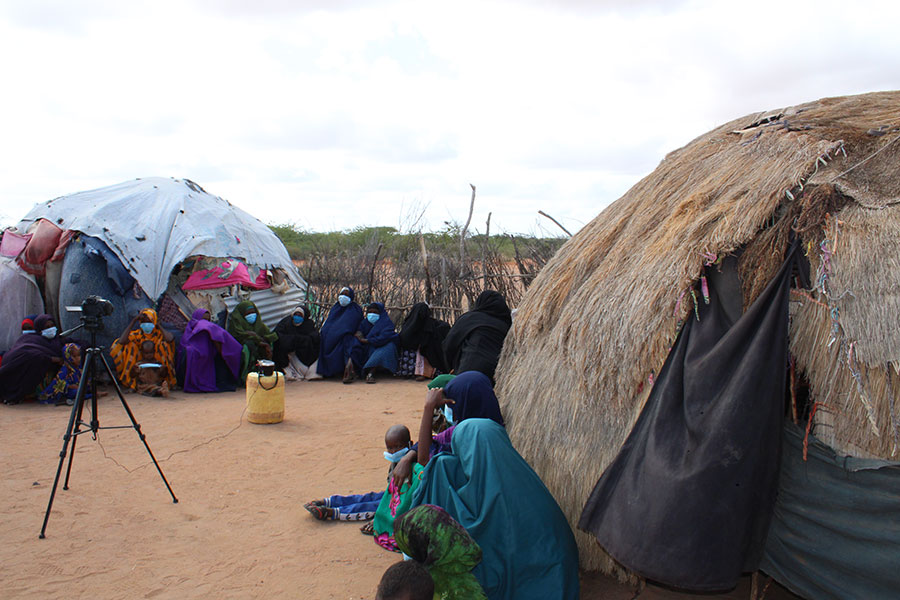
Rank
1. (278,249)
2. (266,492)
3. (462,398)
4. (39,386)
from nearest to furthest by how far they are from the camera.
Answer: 1. (462,398)
2. (266,492)
3. (39,386)
4. (278,249)

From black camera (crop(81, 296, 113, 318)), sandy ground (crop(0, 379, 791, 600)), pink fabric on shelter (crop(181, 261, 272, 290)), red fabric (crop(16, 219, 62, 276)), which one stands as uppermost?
red fabric (crop(16, 219, 62, 276))

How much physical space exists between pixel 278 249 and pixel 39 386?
5.00m

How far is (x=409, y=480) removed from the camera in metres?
4.43

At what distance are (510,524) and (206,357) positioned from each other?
704 cm

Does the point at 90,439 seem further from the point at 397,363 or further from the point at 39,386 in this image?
the point at 397,363

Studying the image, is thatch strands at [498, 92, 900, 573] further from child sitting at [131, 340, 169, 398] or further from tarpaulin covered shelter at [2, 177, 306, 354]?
tarpaulin covered shelter at [2, 177, 306, 354]

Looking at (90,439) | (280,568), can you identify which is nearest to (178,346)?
(90,439)

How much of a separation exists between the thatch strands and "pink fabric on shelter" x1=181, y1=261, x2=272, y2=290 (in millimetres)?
6616

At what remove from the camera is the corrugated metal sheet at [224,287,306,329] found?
1086 centimetres

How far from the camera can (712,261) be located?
3533mm

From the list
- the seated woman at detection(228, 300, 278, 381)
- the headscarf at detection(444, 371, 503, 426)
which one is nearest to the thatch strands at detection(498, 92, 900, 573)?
the headscarf at detection(444, 371, 503, 426)

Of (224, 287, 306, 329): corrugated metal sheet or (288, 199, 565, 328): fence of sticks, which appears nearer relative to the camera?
(288, 199, 565, 328): fence of sticks

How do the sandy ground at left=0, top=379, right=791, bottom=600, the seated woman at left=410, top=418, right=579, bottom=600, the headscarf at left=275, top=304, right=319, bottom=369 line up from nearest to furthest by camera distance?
1. the seated woman at left=410, top=418, right=579, bottom=600
2. the sandy ground at left=0, top=379, right=791, bottom=600
3. the headscarf at left=275, top=304, right=319, bottom=369

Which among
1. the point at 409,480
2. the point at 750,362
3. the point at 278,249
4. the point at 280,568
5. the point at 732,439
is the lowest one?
the point at 280,568
